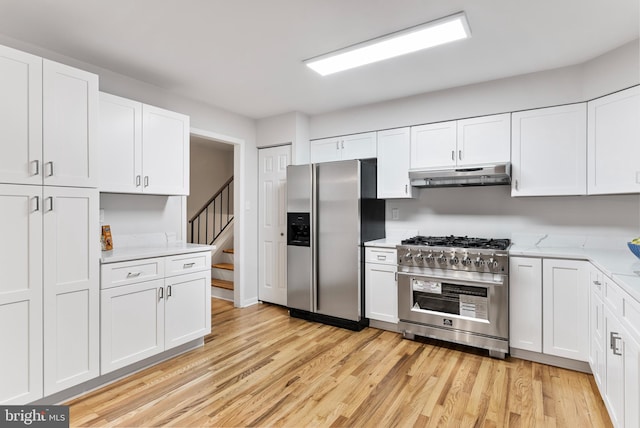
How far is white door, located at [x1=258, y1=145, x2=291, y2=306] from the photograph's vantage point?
172 inches

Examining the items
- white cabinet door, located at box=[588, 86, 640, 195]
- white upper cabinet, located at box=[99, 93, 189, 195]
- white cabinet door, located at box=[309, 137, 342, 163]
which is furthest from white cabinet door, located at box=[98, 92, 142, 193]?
white cabinet door, located at box=[588, 86, 640, 195]

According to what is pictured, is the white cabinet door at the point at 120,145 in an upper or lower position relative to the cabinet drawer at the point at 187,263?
upper

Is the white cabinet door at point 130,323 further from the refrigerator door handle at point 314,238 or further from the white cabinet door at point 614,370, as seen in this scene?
the white cabinet door at point 614,370

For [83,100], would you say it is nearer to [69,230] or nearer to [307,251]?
[69,230]

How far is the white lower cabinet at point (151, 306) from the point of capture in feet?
7.98

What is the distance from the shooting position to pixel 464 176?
3211mm

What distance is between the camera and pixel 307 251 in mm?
3902

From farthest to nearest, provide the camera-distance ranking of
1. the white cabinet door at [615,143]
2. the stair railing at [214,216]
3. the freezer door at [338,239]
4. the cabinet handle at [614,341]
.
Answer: the stair railing at [214,216] < the freezer door at [338,239] < the white cabinet door at [615,143] < the cabinet handle at [614,341]

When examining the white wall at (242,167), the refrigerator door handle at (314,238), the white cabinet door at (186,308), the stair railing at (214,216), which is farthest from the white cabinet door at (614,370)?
the stair railing at (214,216)

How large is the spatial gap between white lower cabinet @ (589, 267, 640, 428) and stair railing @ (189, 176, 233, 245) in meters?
5.47

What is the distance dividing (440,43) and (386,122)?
145 cm

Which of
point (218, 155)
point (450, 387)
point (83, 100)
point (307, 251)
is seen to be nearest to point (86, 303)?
point (83, 100)

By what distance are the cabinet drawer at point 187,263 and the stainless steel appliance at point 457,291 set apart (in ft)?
6.16

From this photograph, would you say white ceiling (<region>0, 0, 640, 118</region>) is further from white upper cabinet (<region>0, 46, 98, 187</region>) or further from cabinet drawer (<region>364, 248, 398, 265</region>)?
cabinet drawer (<region>364, 248, 398, 265</region>)
